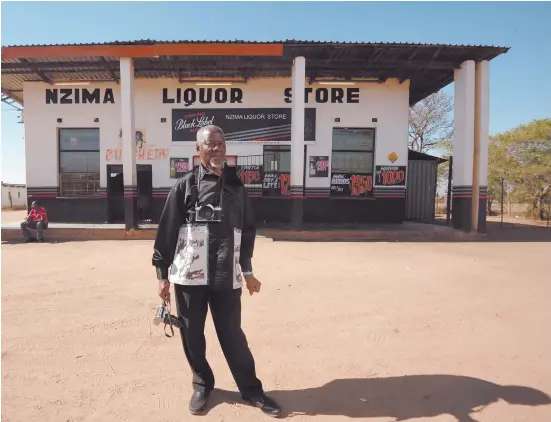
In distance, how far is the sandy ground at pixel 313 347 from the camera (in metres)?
2.37

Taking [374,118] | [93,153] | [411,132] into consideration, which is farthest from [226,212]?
[411,132]

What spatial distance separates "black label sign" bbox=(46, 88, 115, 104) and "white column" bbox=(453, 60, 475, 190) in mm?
11485

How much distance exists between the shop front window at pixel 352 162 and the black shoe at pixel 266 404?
34.9 ft

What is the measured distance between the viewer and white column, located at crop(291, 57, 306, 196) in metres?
9.85

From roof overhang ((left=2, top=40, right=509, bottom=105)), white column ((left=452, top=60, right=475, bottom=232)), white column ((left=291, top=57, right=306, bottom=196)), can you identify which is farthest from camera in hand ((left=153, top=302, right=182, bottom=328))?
white column ((left=452, top=60, right=475, bottom=232))

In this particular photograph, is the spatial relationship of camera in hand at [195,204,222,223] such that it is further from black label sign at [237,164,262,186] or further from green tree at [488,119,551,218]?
green tree at [488,119,551,218]

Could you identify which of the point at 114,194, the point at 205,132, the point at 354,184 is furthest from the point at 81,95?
the point at 205,132

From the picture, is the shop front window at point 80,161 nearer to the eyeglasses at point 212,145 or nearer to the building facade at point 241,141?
the building facade at point 241,141

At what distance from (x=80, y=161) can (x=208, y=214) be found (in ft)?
40.8

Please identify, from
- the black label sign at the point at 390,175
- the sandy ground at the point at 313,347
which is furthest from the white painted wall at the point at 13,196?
the black label sign at the point at 390,175

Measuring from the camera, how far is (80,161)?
41.6 feet

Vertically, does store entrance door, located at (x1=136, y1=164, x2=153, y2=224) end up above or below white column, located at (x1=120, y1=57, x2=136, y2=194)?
below

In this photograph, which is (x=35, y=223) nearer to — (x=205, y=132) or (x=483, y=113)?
(x=205, y=132)

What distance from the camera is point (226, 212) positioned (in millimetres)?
2361
